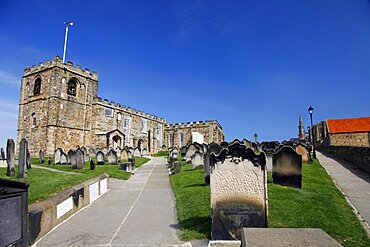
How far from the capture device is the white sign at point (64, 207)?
5.56 metres

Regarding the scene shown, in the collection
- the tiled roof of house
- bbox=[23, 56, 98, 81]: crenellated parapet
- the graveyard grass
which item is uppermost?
bbox=[23, 56, 98, 81]: crenellated parapet

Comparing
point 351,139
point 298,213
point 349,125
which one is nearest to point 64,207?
point 298,213

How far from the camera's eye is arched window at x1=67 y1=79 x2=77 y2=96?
1298 inches

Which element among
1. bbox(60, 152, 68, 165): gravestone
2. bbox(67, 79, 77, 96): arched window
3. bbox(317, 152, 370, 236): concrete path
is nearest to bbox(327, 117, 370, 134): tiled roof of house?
bbox(317, 152, 370, 236): concrete path

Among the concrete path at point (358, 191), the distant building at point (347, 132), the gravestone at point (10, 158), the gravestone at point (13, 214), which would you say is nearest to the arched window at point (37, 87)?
the gravestone at point (10, 158)

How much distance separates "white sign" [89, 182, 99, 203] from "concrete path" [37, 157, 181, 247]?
0.73 ft

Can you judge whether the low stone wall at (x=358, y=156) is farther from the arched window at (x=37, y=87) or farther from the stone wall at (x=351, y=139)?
the arched window at (x=37, y=87)

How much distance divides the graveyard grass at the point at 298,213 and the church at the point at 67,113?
810 inches

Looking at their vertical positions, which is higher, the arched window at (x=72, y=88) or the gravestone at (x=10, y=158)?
the arched window at (x=72, y=88)

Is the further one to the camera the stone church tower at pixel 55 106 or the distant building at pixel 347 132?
the distant building at pixel 347 132

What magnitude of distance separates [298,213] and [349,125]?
47.9 meters

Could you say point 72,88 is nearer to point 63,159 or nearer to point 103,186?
point 63,159

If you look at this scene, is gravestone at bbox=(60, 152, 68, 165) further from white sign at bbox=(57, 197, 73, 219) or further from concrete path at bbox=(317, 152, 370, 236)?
concrete path at bbox=(317, 152, 370, 236)

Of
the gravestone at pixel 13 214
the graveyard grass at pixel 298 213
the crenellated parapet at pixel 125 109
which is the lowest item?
the graveyard grass at pixel 298 213
